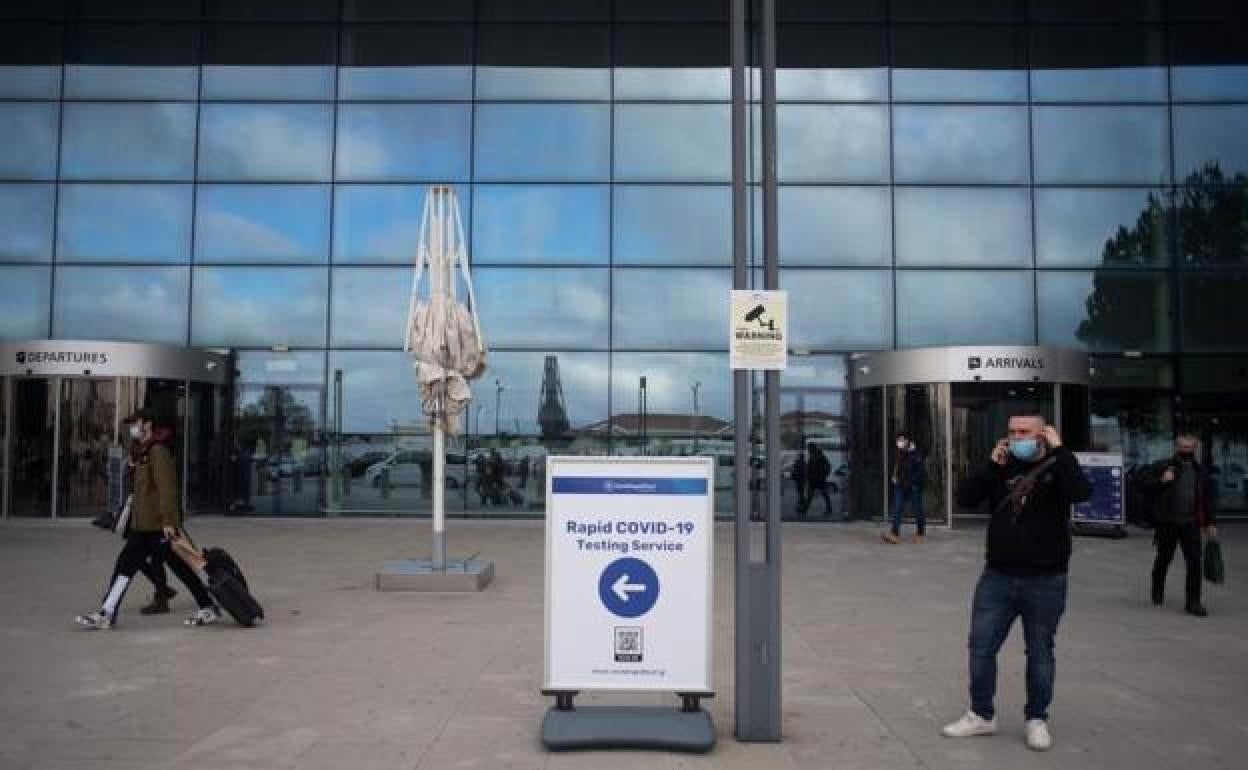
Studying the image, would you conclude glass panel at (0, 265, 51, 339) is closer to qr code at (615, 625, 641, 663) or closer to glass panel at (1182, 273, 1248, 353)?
qr code at (615, 625, 641, 663)

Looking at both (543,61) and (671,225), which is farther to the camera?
(543,61)

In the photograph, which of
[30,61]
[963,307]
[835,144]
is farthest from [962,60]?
[30,61]

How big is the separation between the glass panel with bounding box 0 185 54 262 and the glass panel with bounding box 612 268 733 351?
11.3 m

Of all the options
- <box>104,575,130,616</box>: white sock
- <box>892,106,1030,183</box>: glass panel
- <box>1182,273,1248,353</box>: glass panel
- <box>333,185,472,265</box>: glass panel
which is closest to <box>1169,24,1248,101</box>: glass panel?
<box>892,106,1030,183</box>: glass panel

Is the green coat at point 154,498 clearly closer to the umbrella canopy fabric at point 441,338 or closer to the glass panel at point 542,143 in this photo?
the umbrella canopy fabric at point 441,338

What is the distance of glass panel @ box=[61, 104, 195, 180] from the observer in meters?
20.7

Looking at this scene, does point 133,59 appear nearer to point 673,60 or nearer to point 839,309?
point 673,60

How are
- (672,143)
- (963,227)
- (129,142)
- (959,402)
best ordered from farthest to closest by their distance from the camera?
(672,143) → (129,142) → (963,227) → (959,402)

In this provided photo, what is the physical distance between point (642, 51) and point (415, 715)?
17.5m

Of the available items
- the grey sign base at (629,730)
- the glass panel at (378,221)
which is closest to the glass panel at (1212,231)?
the glass panel at (378,221)

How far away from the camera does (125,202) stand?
2058 centimetres

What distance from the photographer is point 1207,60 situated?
21.2 metres

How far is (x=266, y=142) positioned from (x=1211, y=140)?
1905 centimetres

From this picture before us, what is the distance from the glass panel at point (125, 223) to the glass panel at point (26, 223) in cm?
28
